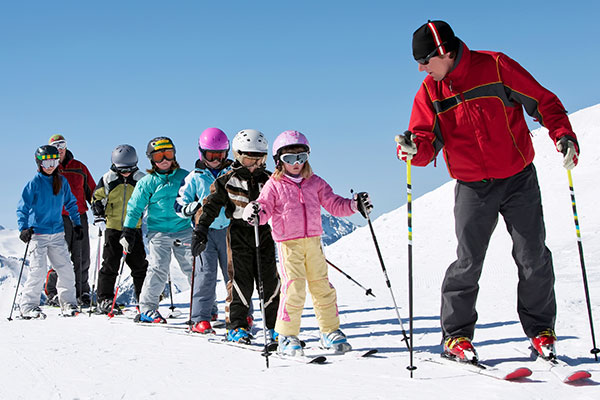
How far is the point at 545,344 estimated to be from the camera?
158 inches

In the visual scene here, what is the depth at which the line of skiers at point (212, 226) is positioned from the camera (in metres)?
5.04

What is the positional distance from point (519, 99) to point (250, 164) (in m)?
2.77

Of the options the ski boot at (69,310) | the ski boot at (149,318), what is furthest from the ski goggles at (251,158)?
the ski boot at (69,310)

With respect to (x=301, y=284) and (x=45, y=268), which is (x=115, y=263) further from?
(x=301, y=284)

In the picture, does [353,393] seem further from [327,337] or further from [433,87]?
[433,87]

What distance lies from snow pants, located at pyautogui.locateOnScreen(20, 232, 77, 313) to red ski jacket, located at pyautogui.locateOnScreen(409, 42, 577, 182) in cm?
638

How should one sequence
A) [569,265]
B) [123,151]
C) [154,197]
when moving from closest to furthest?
1. [154,197]
2. [123,151]
3. [569,265]

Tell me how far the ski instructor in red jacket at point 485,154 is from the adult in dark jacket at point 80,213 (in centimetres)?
718

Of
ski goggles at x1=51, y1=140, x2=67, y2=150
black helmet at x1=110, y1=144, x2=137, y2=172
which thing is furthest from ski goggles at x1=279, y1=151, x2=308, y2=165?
ski goggles at x1=51, y1=140, x2=67, y2=150

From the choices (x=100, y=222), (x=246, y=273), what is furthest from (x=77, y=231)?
(x=246, y=273)

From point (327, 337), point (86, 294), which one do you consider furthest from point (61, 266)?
point (327, 337)

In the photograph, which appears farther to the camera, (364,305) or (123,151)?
(123,151)

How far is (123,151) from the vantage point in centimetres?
889

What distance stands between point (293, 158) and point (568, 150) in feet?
7.63
